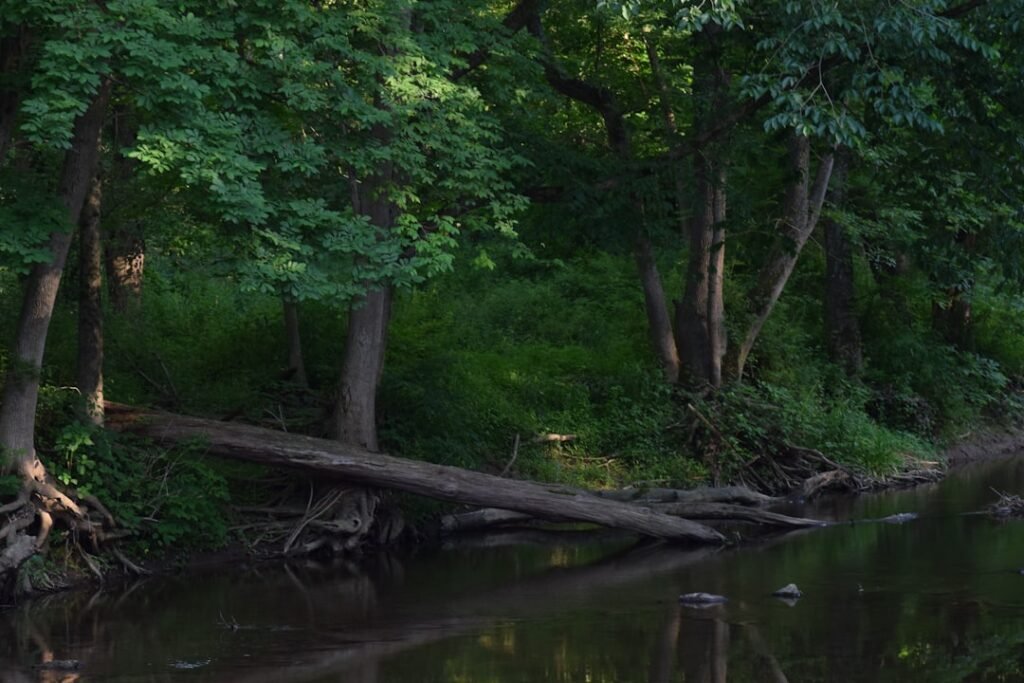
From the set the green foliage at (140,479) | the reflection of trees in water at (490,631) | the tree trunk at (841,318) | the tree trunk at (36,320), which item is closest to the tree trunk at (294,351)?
the green foliage at (140,479)

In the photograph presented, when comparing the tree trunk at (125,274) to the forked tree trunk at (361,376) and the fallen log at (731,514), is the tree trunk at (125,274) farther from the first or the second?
the fallen log at (731,514)

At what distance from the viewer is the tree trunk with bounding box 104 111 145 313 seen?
17391mm

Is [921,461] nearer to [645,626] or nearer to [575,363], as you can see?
[575,363]

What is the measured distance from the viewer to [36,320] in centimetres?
1484

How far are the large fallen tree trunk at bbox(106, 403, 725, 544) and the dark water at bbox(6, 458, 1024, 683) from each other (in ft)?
2.04

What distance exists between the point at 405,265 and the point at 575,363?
380 inches

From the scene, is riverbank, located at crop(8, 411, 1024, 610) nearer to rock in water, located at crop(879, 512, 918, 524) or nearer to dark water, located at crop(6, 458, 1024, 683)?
dark water, located at crop(6, 458, 1024, 683)

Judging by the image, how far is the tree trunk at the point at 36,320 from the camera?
14.6 metres

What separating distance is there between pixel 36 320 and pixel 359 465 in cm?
393

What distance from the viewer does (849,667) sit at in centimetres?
1133

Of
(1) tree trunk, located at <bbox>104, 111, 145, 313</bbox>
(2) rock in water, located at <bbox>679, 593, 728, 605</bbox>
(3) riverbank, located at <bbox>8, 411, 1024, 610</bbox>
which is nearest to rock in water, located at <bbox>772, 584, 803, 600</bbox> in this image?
(2) rock in water, located at <bbox>679, 593, 728, 605</bbox>

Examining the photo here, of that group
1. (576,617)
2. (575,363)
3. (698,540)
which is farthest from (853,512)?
(576,617)

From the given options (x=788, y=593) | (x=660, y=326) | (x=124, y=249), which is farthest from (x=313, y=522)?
(x=660, y=326)

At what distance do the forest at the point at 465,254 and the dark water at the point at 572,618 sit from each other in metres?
0.94
